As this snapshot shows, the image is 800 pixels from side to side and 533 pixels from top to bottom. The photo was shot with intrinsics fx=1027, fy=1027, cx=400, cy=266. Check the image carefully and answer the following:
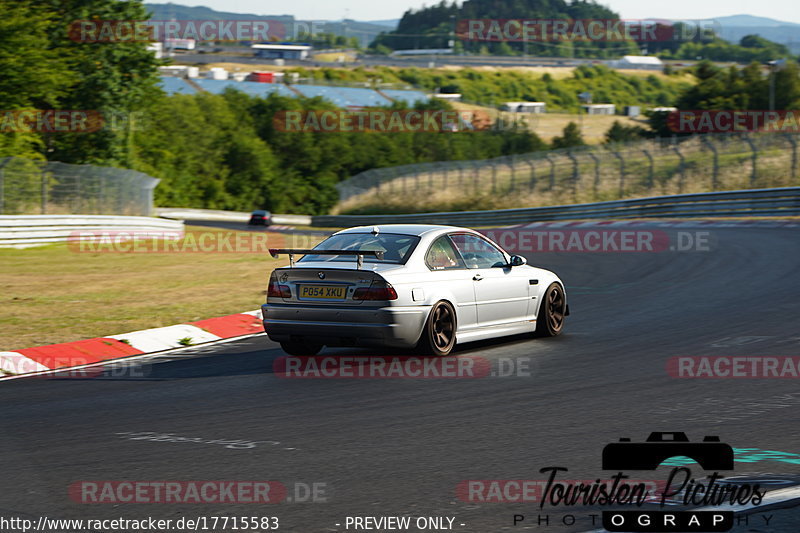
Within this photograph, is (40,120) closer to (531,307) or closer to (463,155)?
(531,307)

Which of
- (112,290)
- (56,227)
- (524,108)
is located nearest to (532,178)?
(56,227)

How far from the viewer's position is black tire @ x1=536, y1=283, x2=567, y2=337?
11688 millimetres

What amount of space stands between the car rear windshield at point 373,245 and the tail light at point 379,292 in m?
0.47

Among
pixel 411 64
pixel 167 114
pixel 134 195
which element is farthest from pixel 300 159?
pixel 411 64

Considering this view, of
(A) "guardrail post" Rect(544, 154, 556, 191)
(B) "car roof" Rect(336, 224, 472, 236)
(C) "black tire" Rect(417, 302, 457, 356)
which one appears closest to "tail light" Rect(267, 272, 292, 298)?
(B) "car roof" Rect(336, 224, 472, 236)

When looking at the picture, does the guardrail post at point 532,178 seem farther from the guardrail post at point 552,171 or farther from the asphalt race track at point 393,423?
the asphalt race track at point 393,423

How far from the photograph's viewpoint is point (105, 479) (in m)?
5.61

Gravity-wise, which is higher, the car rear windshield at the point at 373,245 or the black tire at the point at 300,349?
the car rear windshield at the point at 373,245

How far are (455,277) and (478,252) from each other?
0.84m

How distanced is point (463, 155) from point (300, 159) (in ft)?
55.7

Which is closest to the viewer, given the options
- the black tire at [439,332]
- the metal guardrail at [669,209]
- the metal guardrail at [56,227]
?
the black tire at [439,332]

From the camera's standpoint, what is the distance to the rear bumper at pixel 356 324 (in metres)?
9.64

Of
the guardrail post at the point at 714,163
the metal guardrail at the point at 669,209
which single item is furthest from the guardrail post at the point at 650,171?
the metal guardrail at the point at 669,209

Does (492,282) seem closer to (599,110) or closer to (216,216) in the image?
(216,216)
